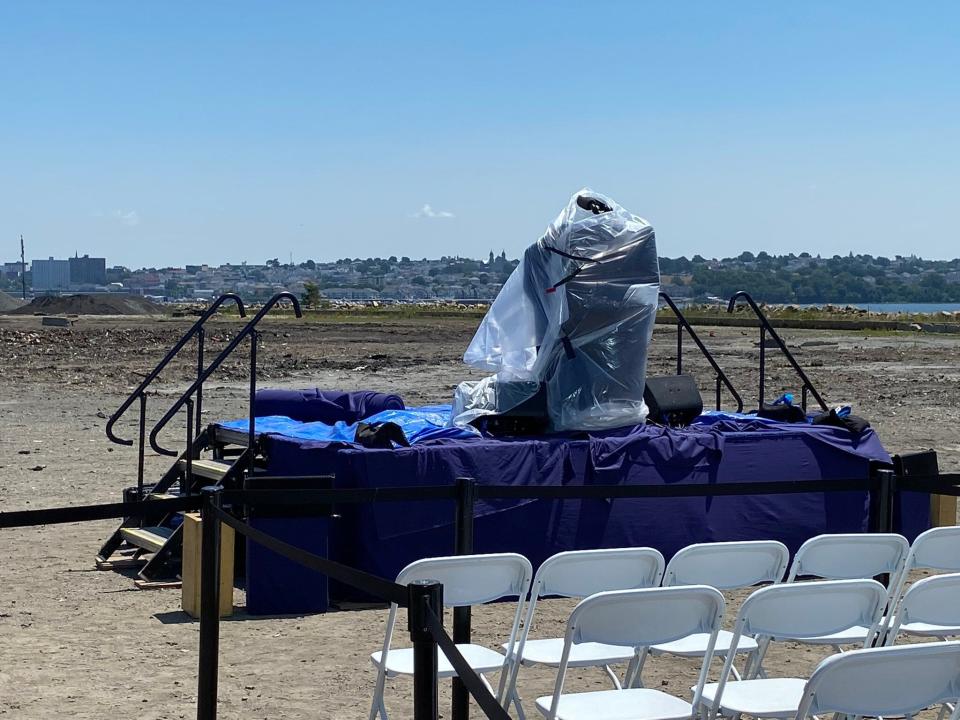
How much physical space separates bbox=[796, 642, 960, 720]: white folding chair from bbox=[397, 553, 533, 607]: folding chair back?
5.05 feet

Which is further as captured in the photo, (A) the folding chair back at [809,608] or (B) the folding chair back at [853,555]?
(B) the folding chair back at [853,555]

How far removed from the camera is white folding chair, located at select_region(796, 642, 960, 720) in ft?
12.4

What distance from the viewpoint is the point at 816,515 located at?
10.4 meters

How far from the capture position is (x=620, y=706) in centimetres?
467

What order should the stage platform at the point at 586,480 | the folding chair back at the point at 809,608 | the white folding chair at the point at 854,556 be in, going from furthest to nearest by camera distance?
1. the stage platform at the point at 586,480
2. the white folding chair at the point at 854,556
3. the folding chair back at the point at 809,608

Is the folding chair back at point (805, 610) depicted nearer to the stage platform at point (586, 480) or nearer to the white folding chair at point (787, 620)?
the white folding chair at point (787, 620)

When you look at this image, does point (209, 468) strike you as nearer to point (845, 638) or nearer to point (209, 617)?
point (209, 617)

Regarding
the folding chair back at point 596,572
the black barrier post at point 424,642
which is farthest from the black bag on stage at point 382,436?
the black barrier post at point 424,642

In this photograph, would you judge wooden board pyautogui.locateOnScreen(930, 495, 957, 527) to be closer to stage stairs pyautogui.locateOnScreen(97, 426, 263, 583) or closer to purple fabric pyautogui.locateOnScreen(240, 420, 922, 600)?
purple fabric pyautogui.locateOnScreen(240, 420, 922, 600)

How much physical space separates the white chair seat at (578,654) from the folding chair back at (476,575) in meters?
0.27

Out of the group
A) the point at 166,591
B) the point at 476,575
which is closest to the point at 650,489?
the point at 476,575

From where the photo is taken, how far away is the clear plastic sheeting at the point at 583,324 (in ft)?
32.8

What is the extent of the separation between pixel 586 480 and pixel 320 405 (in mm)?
2781

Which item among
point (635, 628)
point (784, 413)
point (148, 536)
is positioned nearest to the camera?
point (635, 628)
